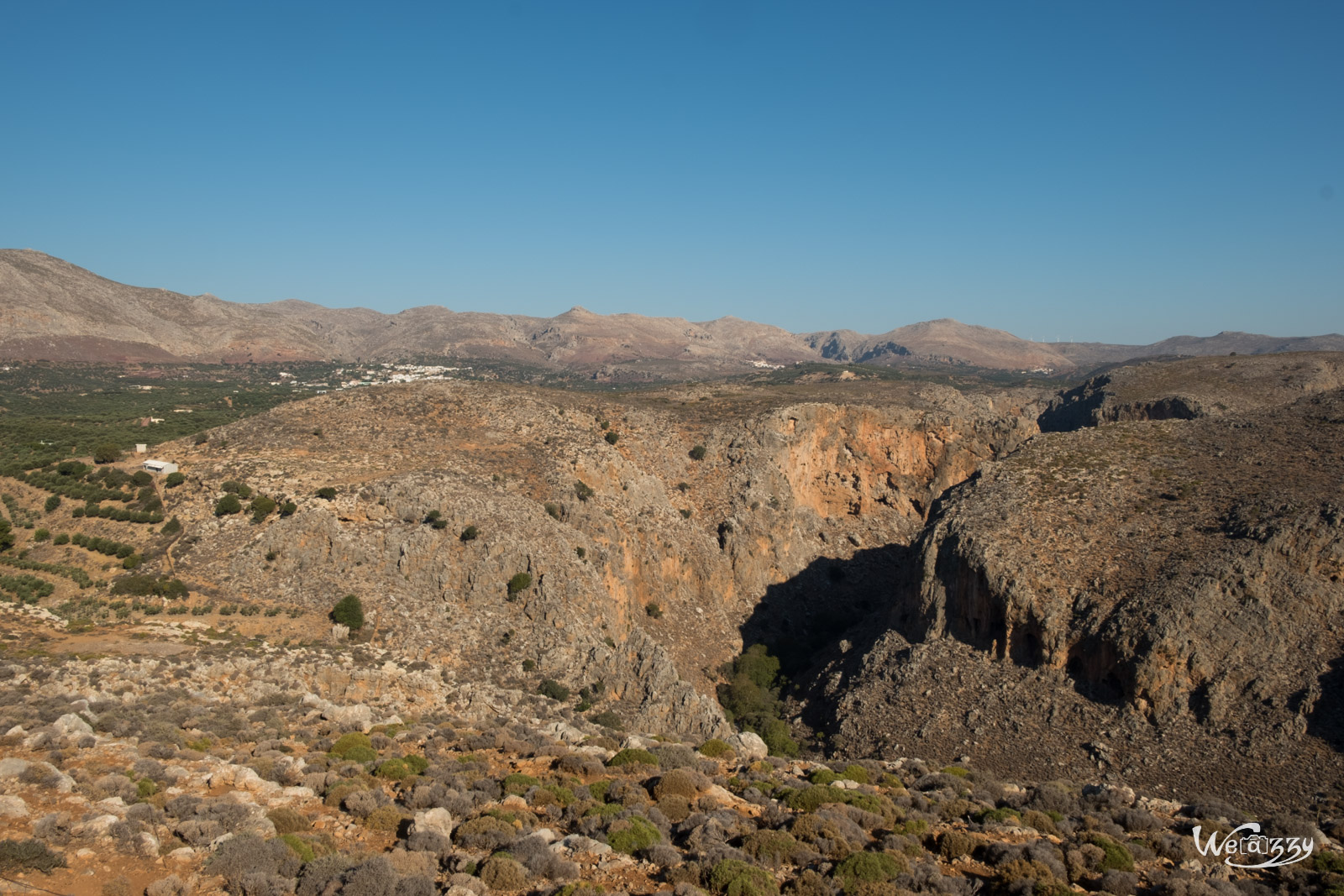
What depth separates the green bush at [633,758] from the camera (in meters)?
23.4

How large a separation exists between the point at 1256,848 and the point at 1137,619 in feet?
40.4

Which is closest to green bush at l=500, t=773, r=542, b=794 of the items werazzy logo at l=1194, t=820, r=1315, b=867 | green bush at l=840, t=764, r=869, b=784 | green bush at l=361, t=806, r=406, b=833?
green bush at l=361, t=806, r=406, b=833

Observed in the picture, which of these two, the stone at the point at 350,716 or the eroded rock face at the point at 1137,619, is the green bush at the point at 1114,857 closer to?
→ the eroded rock face at the point at 1137,619

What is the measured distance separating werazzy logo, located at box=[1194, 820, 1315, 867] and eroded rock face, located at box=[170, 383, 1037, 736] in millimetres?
18897

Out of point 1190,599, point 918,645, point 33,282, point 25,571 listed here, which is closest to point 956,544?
point 918,645

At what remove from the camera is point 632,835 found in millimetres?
17562

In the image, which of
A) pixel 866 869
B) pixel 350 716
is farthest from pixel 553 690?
pixel 866 869

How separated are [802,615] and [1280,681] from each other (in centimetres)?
2785

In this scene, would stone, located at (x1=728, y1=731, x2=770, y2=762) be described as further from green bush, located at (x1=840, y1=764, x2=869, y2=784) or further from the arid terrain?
green bush, located at (x1=840, y1=764, x2=869, y2=784)

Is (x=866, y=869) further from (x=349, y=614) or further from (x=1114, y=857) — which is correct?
(x=349, y=614)

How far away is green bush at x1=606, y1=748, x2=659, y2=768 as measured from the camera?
23359mm

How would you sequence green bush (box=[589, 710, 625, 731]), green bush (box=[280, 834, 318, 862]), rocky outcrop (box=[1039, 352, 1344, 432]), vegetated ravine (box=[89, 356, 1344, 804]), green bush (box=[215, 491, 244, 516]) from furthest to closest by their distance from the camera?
rocky outcrop (box=[1039, 352, 1344, 432]) < green bush (box=[215, 491, 244, 516]) < green bush (box=[589, 710, 625, 731]) < vegetated ravine (box=[89, 356, 1344, 804]) < green bush (box=[280, 834, 318, 862])

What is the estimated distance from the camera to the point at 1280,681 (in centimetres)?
2909

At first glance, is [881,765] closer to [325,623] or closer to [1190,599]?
[1190,599]
